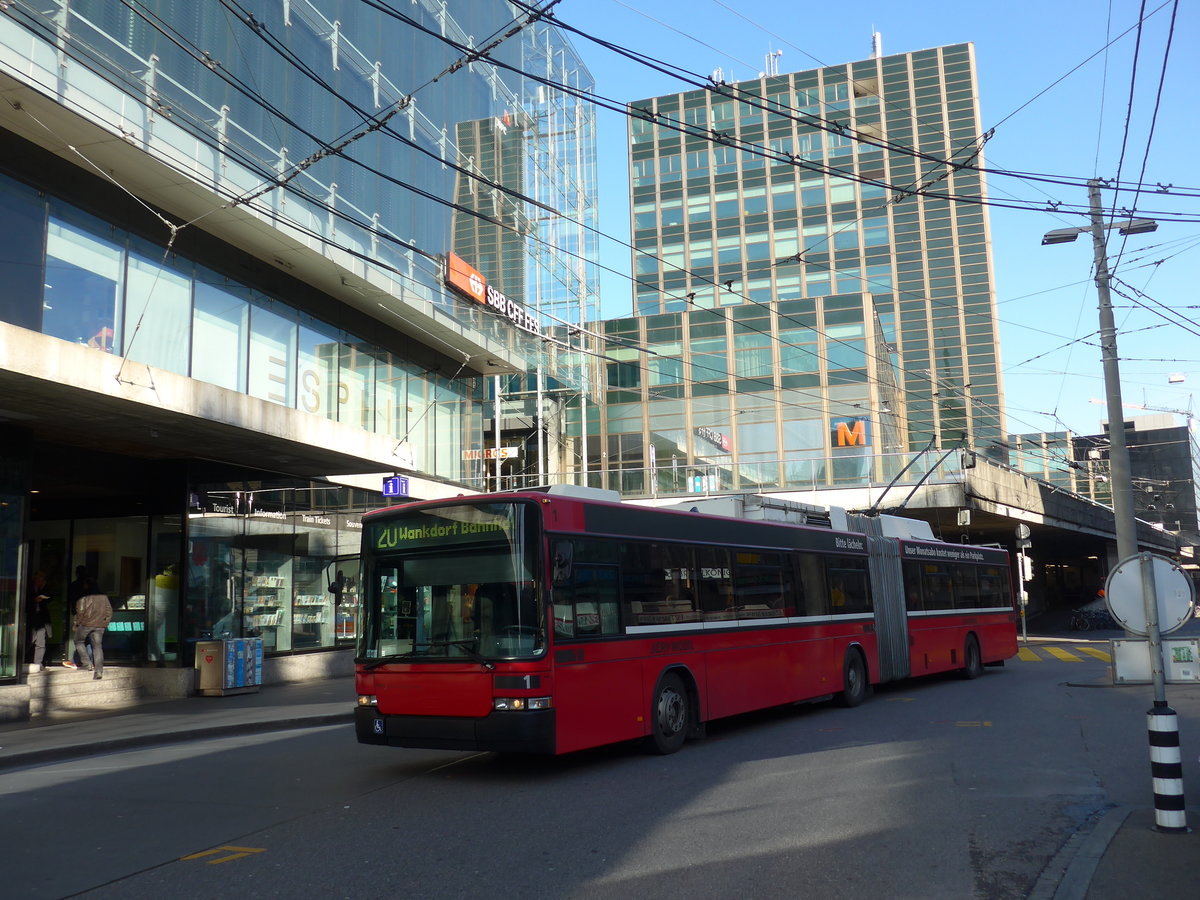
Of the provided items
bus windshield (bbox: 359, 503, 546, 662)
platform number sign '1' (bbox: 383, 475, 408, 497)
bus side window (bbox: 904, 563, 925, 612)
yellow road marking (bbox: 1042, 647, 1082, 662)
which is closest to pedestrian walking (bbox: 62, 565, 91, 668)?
platform number sign '1' (bbox: 383, 475, 408, 497)

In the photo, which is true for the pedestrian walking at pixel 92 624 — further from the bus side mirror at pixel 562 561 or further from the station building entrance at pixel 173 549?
the bus side mirror at pixel 562 561

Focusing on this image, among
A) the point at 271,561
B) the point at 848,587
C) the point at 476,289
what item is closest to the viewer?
the point at 848,587

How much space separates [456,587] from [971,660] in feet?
47.6

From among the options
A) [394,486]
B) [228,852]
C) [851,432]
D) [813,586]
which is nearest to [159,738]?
[228,852]

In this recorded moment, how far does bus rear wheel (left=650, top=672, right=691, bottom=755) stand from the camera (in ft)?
36.3

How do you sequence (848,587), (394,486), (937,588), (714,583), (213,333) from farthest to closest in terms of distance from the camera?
(394,486) → (937,588) → (213,333) → (848,587) → (714,583)

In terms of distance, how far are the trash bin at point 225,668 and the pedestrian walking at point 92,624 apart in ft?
5.50

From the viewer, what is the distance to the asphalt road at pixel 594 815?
6105mm

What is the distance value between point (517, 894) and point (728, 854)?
1.53m

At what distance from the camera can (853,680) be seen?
16.1 meters

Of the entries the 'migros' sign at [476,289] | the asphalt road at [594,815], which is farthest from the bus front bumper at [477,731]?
the 'migros' sign at [476,289]

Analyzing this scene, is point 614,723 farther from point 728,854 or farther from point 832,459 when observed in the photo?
point 832,459

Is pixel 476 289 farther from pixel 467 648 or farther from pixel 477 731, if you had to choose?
pixel 477 731

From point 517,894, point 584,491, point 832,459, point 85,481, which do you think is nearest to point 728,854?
point 517,894
